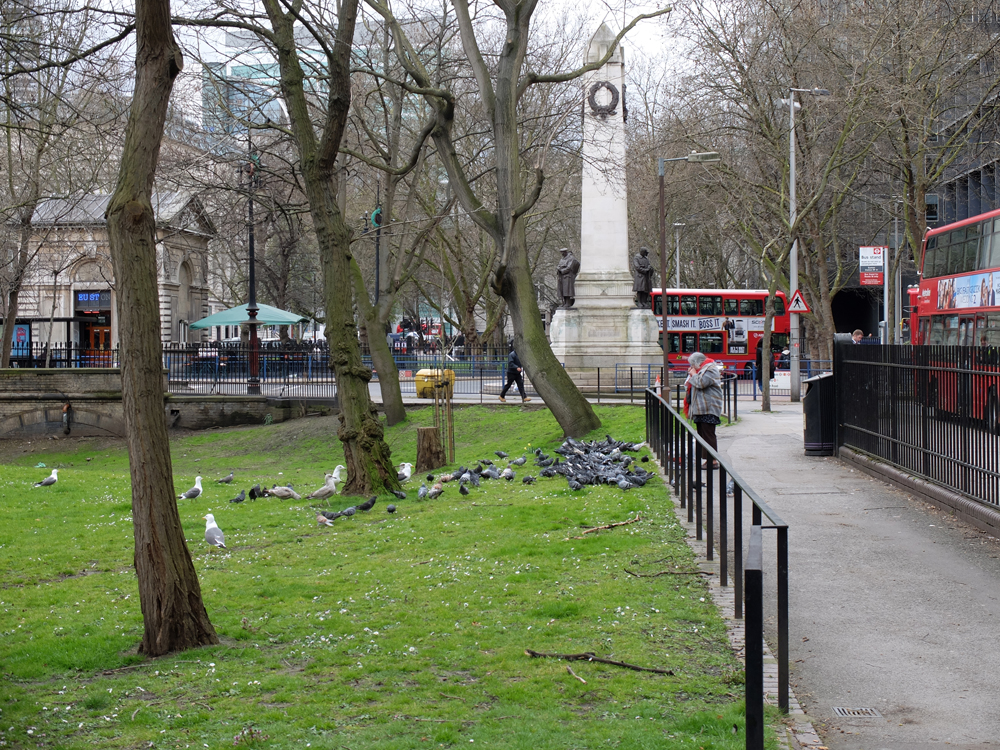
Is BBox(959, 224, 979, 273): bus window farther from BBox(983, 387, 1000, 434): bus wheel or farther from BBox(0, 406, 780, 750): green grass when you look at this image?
BBox(983, 387, 1000, 434): bus wheel

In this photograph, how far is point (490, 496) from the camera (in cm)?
1361

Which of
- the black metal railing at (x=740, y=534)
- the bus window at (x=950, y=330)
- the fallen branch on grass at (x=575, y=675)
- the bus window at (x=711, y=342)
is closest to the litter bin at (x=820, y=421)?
the black metal railing at (x=740, y=534)

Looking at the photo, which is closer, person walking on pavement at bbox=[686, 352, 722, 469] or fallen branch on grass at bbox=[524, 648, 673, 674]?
fallen branch on grass at bbox=[524, 648, 673, 674]

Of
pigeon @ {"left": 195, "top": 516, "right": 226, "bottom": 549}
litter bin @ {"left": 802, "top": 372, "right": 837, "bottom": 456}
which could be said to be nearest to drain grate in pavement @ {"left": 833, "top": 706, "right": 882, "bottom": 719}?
pigeon @ {"left": 195, "top": 516, "right": 226, "bottom": 549}

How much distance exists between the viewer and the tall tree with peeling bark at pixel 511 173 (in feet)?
59.9

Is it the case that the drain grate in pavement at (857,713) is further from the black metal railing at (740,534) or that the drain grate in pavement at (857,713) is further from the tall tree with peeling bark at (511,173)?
the tall tree with peeling bark at (511,173)

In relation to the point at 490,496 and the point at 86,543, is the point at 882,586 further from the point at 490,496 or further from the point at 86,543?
the point at 86,543

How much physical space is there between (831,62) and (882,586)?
1027 inches

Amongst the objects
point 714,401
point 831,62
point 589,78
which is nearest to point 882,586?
point 714,401

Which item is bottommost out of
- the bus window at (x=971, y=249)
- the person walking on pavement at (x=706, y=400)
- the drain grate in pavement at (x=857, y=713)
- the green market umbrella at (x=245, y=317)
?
the drain grate in pavement at (x=857, y=713)

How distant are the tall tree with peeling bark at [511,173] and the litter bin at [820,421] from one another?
15.8 ft

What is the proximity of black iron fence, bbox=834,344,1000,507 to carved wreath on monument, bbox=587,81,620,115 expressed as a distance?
13.2 meters

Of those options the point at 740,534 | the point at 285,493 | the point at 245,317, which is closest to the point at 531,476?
the point at 285,493

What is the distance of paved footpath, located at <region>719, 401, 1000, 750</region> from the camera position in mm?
5238
